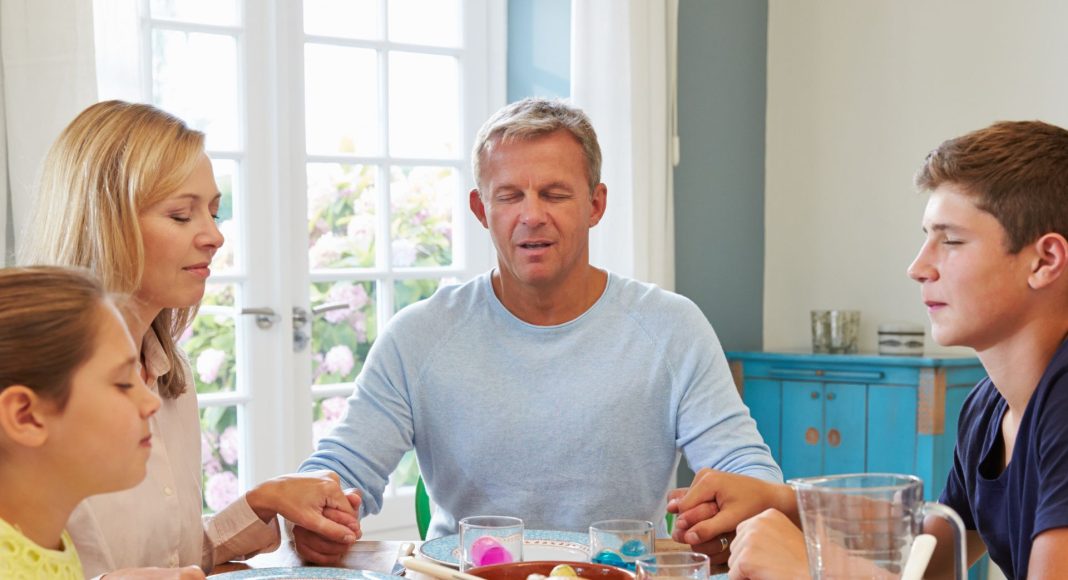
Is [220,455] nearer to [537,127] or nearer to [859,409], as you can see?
→ [537,127]

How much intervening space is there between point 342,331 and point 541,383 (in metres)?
1.74

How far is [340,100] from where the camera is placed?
3.61 m

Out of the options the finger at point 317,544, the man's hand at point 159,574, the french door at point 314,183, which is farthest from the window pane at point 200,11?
the man's hand at point 159,574

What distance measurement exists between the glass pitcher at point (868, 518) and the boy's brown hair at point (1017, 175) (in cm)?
65

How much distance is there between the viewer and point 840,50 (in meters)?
4.14

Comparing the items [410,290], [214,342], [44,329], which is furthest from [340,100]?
[44,329]

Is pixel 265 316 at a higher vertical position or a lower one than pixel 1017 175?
lower

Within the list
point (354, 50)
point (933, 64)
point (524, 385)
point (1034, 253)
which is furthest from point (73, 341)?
point (933, 64)

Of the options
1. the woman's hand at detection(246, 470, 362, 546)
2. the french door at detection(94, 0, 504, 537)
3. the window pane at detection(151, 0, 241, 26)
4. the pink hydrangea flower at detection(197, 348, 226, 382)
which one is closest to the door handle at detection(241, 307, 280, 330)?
the french door at detection(94, 0, 504, 537)

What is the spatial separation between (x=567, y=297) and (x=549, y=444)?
265 mm

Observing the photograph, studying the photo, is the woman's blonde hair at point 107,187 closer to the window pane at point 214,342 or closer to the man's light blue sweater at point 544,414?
the man's light blue sweater at point 544,414

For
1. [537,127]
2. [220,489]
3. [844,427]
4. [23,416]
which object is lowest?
[220,489]

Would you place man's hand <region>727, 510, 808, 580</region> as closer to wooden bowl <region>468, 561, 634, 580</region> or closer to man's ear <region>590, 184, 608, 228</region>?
wooden bowl <region>468, 561, 634, 580</region>

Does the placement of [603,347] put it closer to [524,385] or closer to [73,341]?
[524,385]
